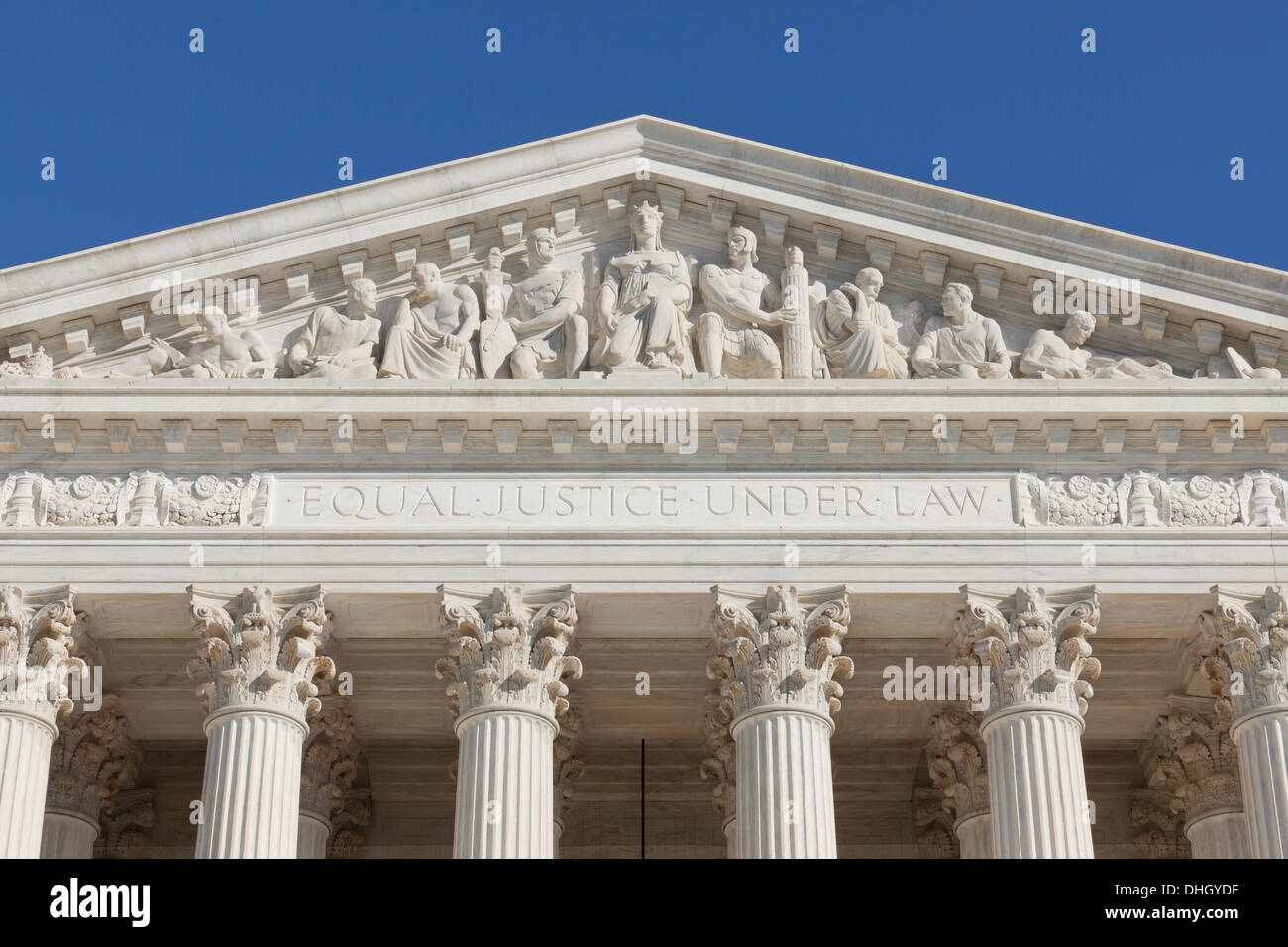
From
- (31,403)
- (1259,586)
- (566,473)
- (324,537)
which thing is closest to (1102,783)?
(1259,586)

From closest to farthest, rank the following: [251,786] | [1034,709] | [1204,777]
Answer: [251,786] < [1034,709] < [1204,777]

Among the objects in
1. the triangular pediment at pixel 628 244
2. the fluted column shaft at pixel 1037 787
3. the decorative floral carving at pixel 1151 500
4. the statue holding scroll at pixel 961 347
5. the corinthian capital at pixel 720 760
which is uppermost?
the triangular pediment at pixel 628 244

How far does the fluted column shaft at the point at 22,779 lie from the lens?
1253 inches

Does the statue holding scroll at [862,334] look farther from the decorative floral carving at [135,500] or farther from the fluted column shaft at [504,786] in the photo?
the decorative floral carving at [135,500]

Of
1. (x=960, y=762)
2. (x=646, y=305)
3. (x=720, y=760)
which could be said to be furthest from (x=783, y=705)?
(x=646, y=305)

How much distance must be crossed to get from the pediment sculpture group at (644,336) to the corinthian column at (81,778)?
231 inches

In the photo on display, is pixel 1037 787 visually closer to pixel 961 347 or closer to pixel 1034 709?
pixel 1034 709

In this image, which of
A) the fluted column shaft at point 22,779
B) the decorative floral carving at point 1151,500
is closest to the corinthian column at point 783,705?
the decorative floral carving at point 1151,500

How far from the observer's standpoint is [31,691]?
107 feet

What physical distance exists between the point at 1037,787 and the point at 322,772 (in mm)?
11758

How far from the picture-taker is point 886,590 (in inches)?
1314

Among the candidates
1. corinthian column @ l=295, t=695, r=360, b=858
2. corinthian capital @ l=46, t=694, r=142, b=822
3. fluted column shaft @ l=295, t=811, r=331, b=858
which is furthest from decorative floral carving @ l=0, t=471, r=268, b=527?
fluted column shaft @ l=295, t=811, r=331, b=858
